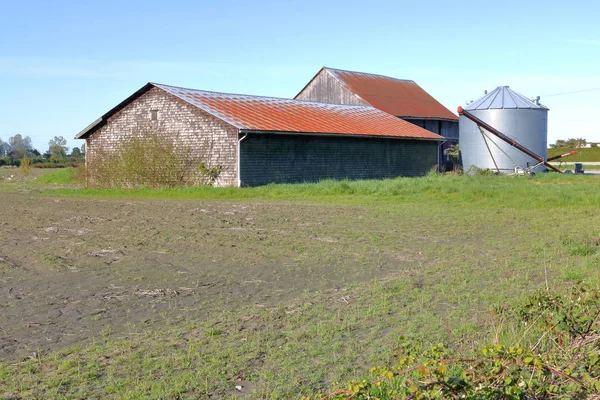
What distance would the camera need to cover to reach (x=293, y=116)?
33500mm

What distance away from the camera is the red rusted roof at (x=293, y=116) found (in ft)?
98.6

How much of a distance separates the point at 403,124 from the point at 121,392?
36457 mm

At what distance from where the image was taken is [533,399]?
12.8ft

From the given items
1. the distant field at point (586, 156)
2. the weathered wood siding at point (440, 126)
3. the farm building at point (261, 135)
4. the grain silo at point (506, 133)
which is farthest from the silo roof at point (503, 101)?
the distant field at point (586, 156)

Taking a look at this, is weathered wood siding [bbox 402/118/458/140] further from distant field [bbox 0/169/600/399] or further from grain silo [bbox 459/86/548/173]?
distant field [bbox 0/169/600/399]

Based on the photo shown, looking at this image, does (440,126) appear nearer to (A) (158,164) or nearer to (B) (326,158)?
(B) (326,158)

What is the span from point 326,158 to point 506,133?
1114cm

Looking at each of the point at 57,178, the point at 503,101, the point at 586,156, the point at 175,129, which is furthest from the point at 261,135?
the point at 586,156

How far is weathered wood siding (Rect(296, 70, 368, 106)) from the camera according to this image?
150ft

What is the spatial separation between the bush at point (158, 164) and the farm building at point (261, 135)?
1.11 ft

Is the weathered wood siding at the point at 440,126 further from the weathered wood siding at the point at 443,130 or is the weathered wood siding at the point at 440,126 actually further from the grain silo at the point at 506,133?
the grain silo at the point at 506,133

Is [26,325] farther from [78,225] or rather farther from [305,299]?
[78,225]

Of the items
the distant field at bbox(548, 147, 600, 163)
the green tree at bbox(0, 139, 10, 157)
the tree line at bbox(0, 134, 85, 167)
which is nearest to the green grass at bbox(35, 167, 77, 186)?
the tree line at bbox(0, 134, 85, 167)

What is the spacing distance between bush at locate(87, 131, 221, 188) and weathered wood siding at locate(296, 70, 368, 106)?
57.1 ft
